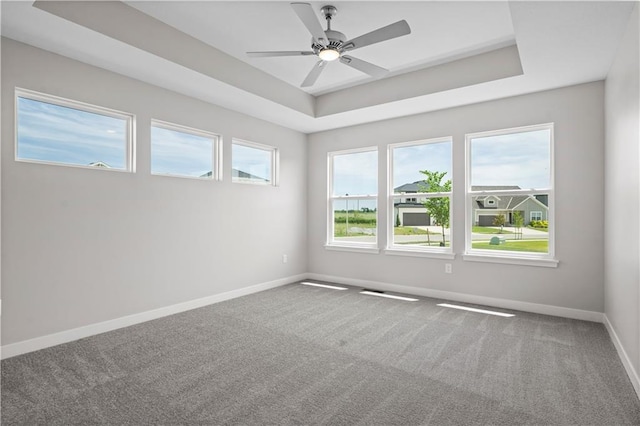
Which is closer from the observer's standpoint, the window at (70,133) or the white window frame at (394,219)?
the window at (70,133)

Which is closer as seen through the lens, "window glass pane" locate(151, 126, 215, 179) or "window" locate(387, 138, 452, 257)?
"window glass pane" locate(151, 126, 215, 179)

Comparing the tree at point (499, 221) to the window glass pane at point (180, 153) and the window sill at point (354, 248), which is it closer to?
the window sill at point (354, 248)

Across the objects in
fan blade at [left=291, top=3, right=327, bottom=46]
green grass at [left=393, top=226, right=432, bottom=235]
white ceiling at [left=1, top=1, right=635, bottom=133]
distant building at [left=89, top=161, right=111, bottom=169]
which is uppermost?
white ceiling at [left=1, top=1, right=635, bottom=133]

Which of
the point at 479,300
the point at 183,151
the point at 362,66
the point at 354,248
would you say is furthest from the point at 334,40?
the point at 479,300

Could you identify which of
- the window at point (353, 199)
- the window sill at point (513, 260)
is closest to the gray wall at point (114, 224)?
the window at point (353, 199)

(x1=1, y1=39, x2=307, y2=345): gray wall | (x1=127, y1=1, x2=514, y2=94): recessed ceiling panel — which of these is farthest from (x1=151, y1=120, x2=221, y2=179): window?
(x1=127, y1=1, x2=514, y2=94): recessed ceiling panel

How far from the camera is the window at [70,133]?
3.04 metres

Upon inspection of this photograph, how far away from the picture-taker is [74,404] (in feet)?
7.13

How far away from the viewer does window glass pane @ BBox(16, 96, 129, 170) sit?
304cm

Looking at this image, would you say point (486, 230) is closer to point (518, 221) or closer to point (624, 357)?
point (518, 221)

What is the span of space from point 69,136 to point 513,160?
4960 millimetres

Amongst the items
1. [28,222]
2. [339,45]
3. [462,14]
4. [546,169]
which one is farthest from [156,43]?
[546,169]

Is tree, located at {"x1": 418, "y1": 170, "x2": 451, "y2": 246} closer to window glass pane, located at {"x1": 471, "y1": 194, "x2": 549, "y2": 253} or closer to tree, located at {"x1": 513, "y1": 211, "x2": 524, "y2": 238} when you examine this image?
window glass pane, located at {"x1": 471, "y1": 194, "x2": 549, "y2": 253}

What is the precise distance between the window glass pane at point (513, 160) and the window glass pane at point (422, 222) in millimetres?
594
